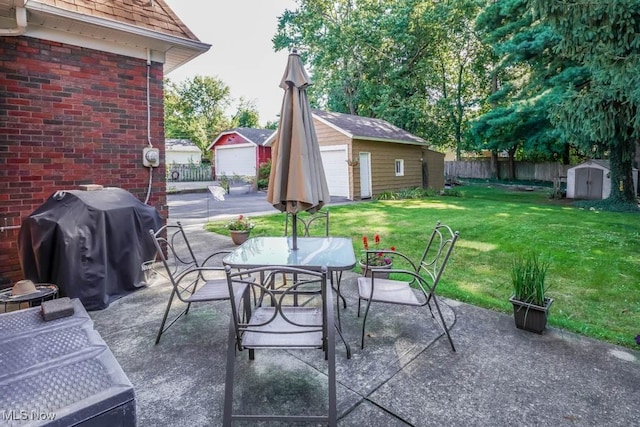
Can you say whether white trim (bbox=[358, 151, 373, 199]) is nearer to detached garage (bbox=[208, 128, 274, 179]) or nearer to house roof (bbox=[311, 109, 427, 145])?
house roof (bbox=[311, 109, 427, 145])

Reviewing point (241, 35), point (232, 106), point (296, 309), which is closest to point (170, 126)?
point (232, 106)

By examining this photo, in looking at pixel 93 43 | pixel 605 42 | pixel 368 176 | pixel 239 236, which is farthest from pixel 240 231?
pixel 368 176

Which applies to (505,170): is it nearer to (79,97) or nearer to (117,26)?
(117,26)

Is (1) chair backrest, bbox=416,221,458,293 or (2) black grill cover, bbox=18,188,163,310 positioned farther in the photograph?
(2) black grill cover, bbox=18,188,163,310

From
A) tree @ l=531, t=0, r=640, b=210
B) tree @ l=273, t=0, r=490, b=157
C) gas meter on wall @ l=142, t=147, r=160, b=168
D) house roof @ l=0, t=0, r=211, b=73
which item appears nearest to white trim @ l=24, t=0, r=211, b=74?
house roof @ l=0, t=0, r=211, b=73

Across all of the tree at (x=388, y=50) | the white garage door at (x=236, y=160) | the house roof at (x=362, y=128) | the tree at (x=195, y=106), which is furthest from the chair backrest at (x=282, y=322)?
the tree at (x=195, y=106)

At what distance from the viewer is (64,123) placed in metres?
4.27

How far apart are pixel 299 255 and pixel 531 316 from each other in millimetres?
2055

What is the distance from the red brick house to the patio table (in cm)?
259

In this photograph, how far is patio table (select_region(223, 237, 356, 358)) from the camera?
2.59 metres

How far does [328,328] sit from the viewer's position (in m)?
2.02

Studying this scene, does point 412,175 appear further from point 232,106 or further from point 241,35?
point 232,106

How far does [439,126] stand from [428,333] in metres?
22.3

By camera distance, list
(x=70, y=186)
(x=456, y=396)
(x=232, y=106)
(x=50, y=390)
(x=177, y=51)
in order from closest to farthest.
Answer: (x=50, y=390) < (x=456, y=396) < (x=70, y=186) < (x=177, y=51) < (x=232, y=106)
